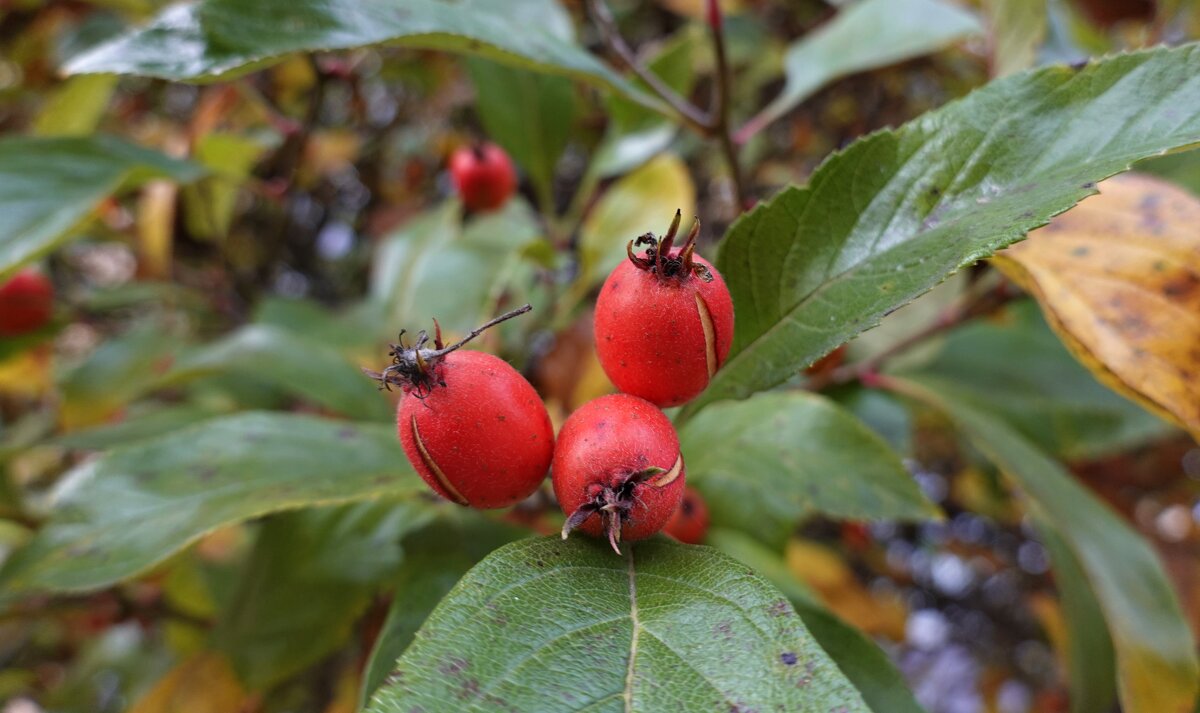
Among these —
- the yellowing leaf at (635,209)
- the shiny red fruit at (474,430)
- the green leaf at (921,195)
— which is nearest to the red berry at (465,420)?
the shiny red fruit at (474,430)

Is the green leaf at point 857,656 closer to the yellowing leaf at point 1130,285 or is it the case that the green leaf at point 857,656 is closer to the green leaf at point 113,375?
the yellowing leaf at point 1130,285

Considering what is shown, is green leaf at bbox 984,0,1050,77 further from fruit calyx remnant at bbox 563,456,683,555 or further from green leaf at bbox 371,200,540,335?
fruit calyx remnant at bbox 563,456,683,555

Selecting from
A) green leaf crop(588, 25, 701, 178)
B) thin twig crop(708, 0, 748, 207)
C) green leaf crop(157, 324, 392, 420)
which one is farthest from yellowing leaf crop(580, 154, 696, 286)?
green leaf crop(157, 324, 392, 420)

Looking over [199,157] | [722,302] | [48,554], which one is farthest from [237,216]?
[722,302]

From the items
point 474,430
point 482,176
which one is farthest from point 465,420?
point 482,176

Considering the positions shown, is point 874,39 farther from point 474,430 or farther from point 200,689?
point 200,689

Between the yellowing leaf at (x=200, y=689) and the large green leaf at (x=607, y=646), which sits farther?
the yellowing leaf at (x=200, y=689)
